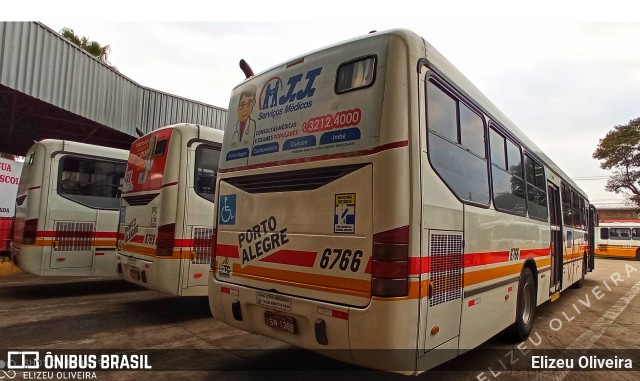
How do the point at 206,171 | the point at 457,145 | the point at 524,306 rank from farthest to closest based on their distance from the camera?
the point at 206,171 → the point at 524,306 → the point at 457,145

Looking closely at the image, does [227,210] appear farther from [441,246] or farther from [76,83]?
[76,83]

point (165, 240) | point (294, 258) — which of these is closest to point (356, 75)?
point (294, 258)

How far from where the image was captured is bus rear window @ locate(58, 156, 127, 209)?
7961 millimetres

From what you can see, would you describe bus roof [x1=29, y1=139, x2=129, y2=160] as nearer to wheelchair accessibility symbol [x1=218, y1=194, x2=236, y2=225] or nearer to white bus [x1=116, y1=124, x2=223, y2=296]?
white bus [x1=116, y1=124, x2=223, y2=296]

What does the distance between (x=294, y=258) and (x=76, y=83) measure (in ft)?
41.1

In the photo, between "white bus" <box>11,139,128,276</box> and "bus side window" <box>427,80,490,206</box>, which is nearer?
"bus side window" <box>427,80,490,206</box>

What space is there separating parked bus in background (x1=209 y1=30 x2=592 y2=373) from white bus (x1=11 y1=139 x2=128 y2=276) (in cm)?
512

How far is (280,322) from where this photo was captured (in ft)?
11.4

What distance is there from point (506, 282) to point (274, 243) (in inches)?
120

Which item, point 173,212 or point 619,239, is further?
point 619,239

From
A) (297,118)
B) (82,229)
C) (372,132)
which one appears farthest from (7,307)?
(372,132)

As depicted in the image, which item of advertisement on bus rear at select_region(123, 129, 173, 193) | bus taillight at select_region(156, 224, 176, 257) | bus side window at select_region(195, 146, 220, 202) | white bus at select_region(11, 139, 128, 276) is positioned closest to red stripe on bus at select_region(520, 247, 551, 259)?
bus side window at select_region(195, 146, 220, 202)

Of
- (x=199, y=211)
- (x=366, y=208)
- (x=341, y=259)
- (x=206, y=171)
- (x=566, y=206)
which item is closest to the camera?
(x=366, y=208)

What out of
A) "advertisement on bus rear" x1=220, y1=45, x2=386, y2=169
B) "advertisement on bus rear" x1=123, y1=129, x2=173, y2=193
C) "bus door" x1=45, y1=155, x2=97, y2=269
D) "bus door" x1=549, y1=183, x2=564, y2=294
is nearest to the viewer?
"advertisement on bus rear" x1=220, y1=45, x2=386, y2=169
